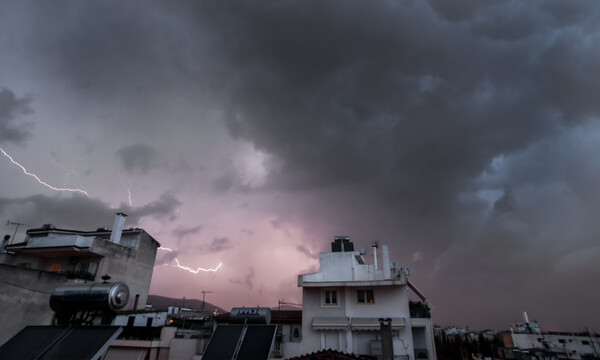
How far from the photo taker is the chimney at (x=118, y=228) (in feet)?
128

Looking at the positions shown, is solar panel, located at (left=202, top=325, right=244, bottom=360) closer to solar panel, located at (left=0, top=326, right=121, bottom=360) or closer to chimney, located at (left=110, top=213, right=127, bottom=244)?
solar panel, located at (left=0, top=326, right=121, bottom=360)

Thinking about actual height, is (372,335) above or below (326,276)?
below

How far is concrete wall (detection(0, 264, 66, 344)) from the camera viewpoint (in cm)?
1085

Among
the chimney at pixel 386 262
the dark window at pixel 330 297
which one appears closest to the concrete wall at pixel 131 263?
the dark window at pixel 330 297

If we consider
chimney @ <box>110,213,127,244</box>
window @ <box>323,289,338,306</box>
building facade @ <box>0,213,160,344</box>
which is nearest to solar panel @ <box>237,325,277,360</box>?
window @ <box>323,289,338,306</box>

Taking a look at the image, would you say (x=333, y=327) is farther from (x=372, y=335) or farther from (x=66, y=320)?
(x=66, y=320)

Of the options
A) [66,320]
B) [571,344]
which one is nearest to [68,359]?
[66,320]

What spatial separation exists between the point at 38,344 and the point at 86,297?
118 cm

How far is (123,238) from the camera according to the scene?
4159 centimetres

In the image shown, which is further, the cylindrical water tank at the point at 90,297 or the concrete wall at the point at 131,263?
the concrete wall at the point at 131,263

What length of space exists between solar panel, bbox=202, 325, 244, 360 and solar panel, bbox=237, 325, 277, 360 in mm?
277

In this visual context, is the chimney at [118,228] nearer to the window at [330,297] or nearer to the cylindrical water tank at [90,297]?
the window at [330,297]

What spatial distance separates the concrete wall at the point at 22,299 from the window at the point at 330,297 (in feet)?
71.2

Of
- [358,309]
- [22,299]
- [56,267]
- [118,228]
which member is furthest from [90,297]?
[56,267]
